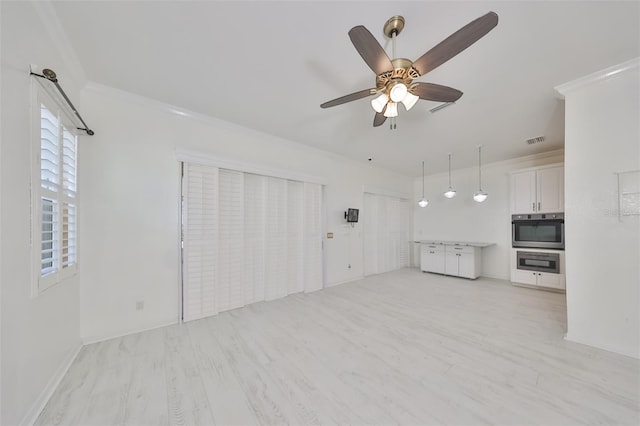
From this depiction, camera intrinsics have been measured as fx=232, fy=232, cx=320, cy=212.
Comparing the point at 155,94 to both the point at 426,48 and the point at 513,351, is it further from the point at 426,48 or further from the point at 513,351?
the point at 513,351

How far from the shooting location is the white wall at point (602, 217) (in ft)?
7.43

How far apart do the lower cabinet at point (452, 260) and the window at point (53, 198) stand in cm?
663

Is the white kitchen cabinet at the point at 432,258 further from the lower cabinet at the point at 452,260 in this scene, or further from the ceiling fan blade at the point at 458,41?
the ceiling fan blade at the point at 458,41

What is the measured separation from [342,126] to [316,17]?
76.0 inches

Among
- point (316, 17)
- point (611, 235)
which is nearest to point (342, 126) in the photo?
point (316, 17)

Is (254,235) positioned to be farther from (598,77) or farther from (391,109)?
(598,77)

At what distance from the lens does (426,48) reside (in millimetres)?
2025

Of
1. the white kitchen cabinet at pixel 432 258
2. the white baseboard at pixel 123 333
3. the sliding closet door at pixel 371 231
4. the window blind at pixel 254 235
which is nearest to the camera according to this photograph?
the white baseboard at pixel 123 333

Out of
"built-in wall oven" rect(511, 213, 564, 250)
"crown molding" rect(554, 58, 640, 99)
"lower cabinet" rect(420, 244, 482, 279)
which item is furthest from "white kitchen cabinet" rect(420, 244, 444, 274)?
"crown molding" rect(554, 58, 640, 99)

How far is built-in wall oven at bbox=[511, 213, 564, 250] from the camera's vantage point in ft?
14.8

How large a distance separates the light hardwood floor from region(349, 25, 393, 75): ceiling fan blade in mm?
2487

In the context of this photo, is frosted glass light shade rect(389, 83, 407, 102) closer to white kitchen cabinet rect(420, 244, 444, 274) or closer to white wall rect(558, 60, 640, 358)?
white wall rect(558, 60, 640, 358)

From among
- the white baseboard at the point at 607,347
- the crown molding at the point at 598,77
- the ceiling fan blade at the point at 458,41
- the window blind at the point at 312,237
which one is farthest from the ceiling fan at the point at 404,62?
the white baseboard at the point at 607,347

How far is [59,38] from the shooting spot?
6.30 ft
